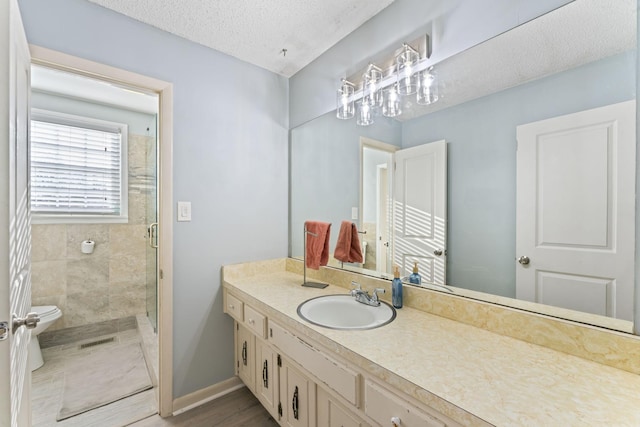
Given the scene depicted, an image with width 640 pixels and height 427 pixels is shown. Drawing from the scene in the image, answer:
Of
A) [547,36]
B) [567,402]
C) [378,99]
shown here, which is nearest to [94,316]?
[378,99]

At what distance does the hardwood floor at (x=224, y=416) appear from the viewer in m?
1.59

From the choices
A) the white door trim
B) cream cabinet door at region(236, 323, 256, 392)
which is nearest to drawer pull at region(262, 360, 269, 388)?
cream cabinet door at region(236, 323, 256, 392)

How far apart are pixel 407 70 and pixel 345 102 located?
17.3 inches

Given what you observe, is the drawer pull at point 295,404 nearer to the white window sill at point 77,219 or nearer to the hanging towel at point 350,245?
the hanging towel at point 350,245

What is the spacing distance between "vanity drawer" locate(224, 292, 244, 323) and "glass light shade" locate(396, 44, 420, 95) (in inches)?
58.4

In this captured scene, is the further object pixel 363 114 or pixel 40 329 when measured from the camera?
pixel 40 329

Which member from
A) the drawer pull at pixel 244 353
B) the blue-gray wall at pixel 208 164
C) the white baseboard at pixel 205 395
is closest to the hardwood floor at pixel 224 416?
the white baseboard at pixel 205 395

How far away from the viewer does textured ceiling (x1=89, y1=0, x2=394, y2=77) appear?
56.7 inches

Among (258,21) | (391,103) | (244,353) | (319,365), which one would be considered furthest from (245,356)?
(258,21)

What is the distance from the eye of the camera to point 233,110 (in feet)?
6.24

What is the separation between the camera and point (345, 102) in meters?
1.70

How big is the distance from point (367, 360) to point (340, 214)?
1.10 metres

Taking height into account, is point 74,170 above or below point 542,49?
below

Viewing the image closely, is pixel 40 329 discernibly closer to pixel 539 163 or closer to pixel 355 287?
pixel 355 287
